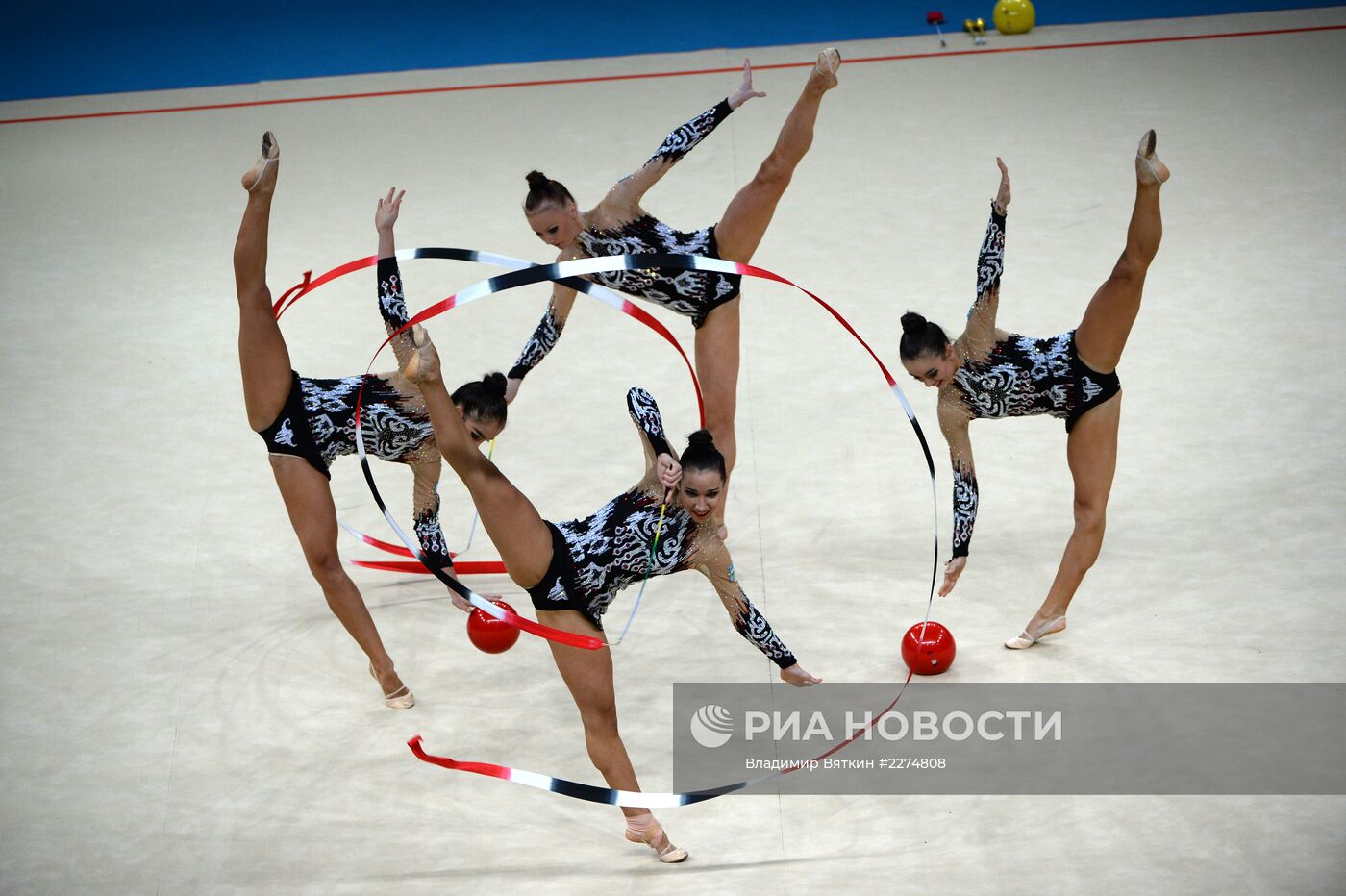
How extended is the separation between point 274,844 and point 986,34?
26.6 ft

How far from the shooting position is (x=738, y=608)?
12.2 feet

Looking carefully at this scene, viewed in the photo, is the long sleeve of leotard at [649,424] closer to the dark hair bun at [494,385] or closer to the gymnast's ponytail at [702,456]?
the gymnast's ponytail at [702,456]

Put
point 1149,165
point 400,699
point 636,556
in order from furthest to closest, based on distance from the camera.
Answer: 1. point 400,699
2. point 1149,165
3. point 636,556

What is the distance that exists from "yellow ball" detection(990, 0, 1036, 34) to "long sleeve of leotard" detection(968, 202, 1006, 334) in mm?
6303

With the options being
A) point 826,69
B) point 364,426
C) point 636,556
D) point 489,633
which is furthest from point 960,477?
point 364,426

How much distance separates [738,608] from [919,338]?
0.98 meters

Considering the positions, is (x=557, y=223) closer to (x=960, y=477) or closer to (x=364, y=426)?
(x=364, y=426)

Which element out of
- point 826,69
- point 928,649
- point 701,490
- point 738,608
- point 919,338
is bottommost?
point 928,649

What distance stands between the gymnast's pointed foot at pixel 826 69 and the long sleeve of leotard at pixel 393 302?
1.50m

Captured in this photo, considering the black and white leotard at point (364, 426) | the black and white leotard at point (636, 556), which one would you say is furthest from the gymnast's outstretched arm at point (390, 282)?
the black and white leotard at point (636, 556)

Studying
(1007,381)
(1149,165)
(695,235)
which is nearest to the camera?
(1149,165)

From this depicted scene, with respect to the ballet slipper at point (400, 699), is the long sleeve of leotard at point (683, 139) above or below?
above

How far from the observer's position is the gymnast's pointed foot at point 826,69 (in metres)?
4.32

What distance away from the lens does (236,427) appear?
6098 millimetres
